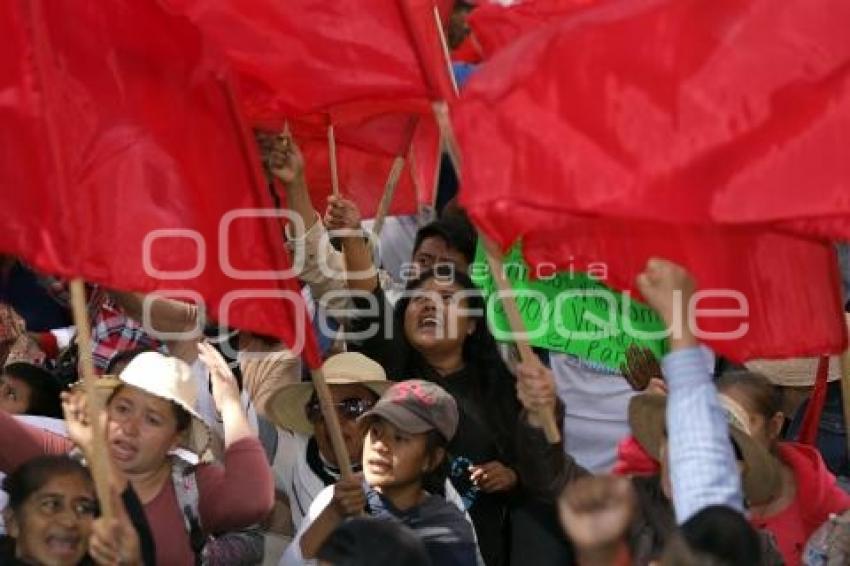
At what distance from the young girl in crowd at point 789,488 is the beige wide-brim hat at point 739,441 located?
1.5 inches

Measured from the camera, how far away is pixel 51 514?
6.04 meters

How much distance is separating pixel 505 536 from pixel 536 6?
161 centimetres

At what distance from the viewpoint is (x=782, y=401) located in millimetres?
7773

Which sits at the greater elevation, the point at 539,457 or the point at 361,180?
the point at 361,180

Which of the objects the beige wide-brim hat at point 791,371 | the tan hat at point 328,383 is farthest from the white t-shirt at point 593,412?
the tan hat at point 328,383

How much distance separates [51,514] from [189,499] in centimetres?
66

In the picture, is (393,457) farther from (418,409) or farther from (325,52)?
(325,52)

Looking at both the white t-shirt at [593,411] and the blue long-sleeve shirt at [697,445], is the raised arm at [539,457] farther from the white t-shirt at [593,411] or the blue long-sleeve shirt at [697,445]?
the blue long-sleeve shirt at [697,445]

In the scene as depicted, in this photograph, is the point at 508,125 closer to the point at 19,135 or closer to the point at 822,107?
the point at 822,107

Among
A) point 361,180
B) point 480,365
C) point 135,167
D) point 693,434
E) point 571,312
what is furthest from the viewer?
point 361,180

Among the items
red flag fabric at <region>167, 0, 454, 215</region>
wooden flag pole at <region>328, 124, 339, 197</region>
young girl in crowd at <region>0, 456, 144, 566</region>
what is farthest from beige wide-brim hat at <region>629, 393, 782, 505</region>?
young girl in crowd at <region>0, 456, 144, 566</region>

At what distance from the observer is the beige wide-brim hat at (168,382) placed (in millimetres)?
6648

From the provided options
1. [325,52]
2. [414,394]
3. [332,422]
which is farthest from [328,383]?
[325,52]

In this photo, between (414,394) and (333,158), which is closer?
(414,394)
